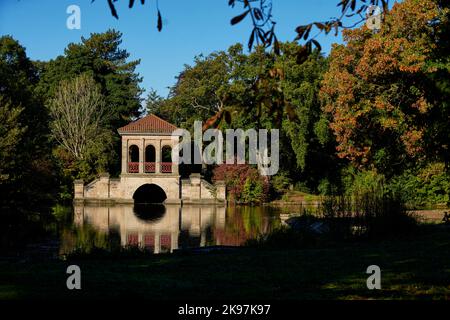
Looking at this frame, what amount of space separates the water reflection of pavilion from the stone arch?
10.6 meters

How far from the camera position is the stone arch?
41.1 m

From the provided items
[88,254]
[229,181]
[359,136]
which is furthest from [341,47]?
[88,254]

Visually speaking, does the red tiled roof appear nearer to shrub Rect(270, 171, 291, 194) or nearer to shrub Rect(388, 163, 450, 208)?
shrub Rect(270, 171, 291, 194)

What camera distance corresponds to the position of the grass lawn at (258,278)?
5332 millimetres

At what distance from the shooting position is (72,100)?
41312 mm

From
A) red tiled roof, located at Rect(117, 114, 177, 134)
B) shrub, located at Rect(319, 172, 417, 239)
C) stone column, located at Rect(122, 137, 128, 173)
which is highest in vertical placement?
red tiled roof, located at Rect(117, 114, 177, 134)

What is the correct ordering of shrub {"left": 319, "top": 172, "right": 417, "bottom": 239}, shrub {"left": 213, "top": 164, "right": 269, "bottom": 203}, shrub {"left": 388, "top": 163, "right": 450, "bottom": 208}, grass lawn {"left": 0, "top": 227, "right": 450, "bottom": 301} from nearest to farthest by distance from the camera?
1. grass lawn {"left": 0, "top": 227, "right": 450, "bottom": 301}
2. shrub {"left": 319, "top": 172, "right": 417, "bottom": 239}
3. shrub {"left": 388, "top": 163, "right": 450, "bottom": 208}
4. shrub {"left": 213, "top": 164, "right": 269, "bottom": 203}

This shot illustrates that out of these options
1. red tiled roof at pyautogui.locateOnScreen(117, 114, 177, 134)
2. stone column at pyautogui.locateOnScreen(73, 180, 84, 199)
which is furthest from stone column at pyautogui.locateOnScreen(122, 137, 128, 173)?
stone column at pyautogui.locateOnScreen(73, 180, 84, 199)

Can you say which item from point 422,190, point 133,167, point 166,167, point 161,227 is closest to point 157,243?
point 161,227

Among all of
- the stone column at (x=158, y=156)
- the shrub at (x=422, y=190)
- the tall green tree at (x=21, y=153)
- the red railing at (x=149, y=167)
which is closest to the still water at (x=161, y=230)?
the tall green tree at (x=21, y=153)

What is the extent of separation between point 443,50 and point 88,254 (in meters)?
6.55

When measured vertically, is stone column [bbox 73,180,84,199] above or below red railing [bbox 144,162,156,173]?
below

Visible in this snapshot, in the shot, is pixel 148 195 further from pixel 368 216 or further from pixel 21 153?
pixel 368 216

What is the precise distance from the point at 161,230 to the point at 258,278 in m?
14.0
